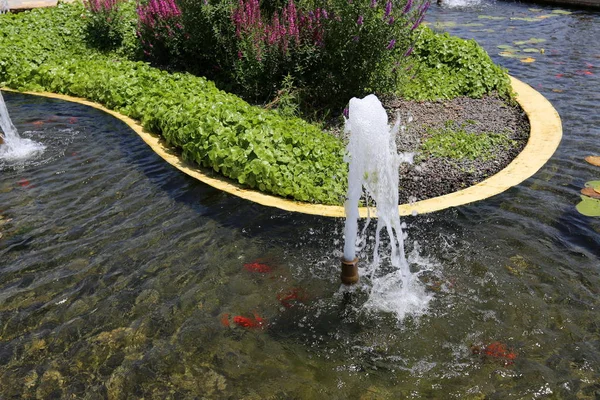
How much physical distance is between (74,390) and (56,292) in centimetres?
116

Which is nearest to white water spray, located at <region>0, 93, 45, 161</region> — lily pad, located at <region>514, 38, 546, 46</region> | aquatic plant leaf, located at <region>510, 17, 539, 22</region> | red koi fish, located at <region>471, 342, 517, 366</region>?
red koi fish, located at <region>471, 342, 517, 366</region>

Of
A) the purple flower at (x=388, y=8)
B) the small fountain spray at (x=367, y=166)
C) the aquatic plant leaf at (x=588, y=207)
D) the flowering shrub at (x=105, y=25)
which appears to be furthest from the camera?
the flowering shrub at (x=105, y=25)

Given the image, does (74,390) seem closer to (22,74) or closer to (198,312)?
(198,312)

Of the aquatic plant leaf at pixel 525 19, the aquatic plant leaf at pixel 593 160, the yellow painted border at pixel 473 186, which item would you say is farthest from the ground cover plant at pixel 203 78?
the aquatic plant leaf at pixel 525 19

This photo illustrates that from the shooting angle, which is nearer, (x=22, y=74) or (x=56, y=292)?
(x=56, y=292)

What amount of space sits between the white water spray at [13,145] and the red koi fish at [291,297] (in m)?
4.44

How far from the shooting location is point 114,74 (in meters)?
8.77

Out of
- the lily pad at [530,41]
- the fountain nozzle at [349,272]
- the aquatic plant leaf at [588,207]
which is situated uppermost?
the lily pad at [530,41]

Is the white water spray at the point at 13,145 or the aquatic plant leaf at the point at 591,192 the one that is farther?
the white water spray at the point at 13,145

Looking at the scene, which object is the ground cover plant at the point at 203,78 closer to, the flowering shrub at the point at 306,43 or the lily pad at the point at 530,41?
the flowering shrub at the point at 306,43

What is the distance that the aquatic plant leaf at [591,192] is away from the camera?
5.54 m

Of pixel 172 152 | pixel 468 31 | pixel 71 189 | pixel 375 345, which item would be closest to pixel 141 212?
pixel 71 189

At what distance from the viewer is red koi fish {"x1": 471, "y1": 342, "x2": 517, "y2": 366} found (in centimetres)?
362

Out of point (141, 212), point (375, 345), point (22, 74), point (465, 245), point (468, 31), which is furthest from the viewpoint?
point (468, 31)
